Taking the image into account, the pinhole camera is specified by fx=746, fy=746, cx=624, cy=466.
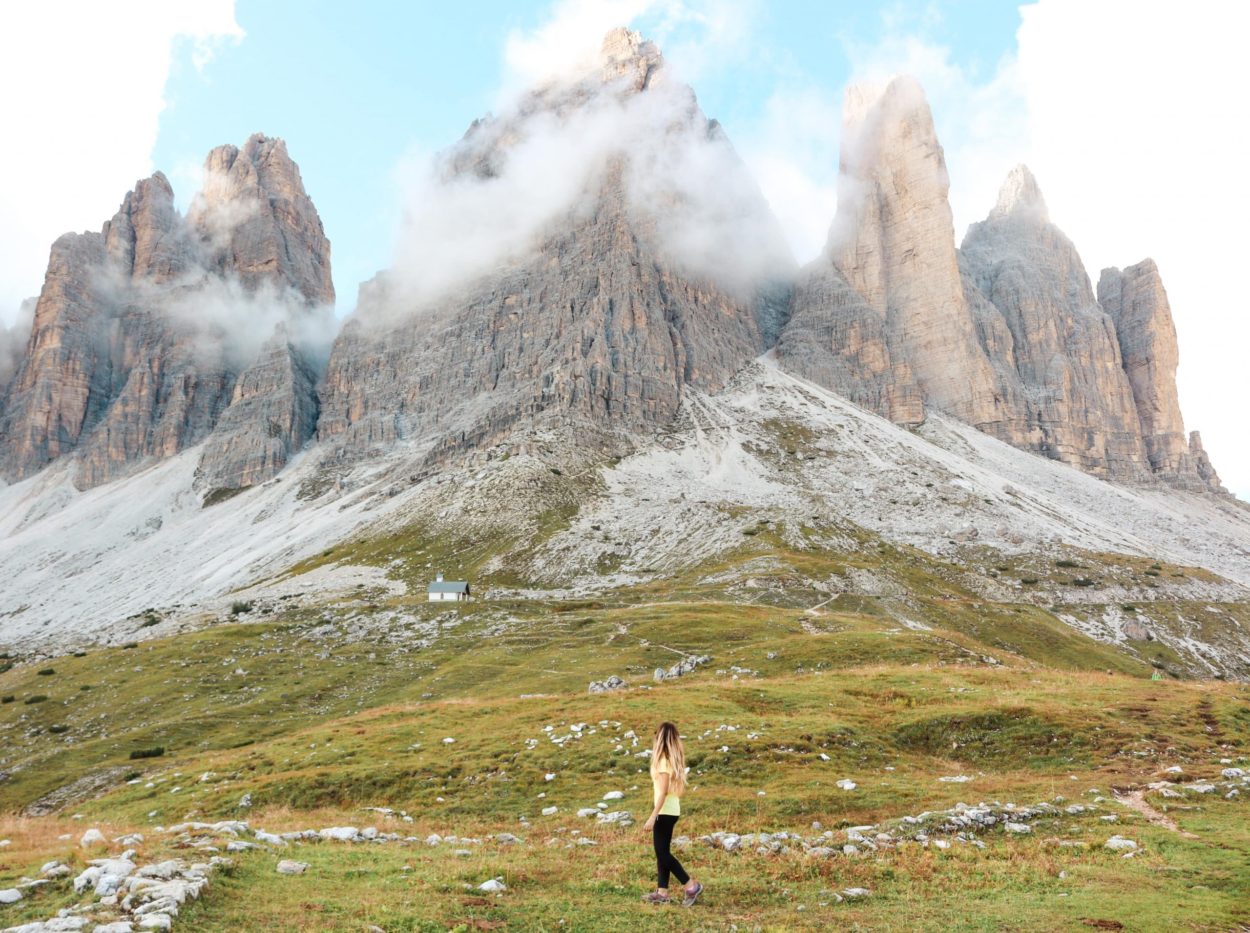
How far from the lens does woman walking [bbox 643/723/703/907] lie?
13.7 meters

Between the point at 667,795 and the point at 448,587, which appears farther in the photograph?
the point at 448,587

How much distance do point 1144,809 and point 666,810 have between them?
1565 centimetres

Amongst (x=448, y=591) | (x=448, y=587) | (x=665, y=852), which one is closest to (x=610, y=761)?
(x=665, y=852)

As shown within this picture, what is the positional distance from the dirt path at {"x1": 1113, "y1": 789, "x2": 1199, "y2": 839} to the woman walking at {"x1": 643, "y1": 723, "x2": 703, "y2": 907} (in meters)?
13.2

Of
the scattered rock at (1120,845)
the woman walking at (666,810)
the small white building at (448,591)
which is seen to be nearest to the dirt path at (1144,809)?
the scattered rock at (1120,845)

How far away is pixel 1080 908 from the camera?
13.6 meters

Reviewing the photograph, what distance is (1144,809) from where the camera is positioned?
20812 mm

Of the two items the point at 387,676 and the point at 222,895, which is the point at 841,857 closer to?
the point at 222,895

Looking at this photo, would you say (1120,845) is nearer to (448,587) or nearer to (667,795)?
(667,795)

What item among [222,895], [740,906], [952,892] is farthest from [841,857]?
[222,895]

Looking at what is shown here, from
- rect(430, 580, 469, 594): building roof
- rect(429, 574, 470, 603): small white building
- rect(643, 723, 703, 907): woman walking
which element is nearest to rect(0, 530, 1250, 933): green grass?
rect(643, 723, 703, 907): woman walking

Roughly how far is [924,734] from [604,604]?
6500 cm

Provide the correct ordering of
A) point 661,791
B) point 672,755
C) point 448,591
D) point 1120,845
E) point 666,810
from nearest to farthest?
point 666,810 → point 661,791 → point 672,755 → point 1120,845 → point 448,591

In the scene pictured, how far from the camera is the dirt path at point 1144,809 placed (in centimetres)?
1898
